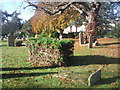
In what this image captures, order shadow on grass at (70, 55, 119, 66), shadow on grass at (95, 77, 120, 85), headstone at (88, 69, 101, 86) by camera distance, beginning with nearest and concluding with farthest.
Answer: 1. headstone at (88, 69, 101, 86)
2. shadow on grass at (95, 77, 120, 85)
3. shadow on grass at (70, 55, 119, 66)

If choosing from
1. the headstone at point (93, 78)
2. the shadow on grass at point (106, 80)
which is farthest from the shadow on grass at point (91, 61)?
the headstone at point (93, 78)

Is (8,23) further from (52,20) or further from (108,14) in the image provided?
(108,14)

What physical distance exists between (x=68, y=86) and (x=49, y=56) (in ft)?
9.56

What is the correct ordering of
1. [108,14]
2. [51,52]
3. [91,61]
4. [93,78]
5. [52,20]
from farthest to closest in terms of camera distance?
1. [52,20]
2. [108,14]
3. [91,61]
4. [51,52]
5. [93,78]

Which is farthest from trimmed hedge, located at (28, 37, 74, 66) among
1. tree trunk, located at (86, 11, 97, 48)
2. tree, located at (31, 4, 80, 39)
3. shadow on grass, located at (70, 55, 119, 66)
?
tree, located at (31, 4, 80, 39)

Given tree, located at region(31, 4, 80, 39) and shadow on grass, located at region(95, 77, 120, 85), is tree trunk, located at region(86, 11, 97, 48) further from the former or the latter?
shadow on grass, located at region(95, 77, 120, 85)

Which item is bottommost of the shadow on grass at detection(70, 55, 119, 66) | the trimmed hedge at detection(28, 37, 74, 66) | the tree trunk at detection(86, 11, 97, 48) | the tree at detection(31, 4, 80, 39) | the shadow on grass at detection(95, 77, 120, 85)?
the shadow on grass at detection(95, 77, 120, 85)

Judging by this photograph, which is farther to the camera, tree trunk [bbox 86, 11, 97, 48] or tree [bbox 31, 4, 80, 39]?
tree [bbox 31, 4, 80, 39]

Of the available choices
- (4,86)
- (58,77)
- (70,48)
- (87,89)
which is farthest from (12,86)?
(70,48)

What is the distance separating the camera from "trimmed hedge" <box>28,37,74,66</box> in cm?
675

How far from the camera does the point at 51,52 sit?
22.9 ft

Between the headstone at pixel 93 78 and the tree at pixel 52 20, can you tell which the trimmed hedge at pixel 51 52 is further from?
the tree at pixel 52 20

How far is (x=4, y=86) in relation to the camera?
14.2 ft

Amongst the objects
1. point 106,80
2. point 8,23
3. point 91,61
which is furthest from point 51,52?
point 8,23
